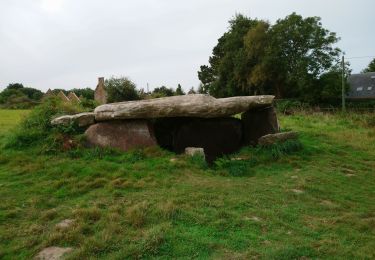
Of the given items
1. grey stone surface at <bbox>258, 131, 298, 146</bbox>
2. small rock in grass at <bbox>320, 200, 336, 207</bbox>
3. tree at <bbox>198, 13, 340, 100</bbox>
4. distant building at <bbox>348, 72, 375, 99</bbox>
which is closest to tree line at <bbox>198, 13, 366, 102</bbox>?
tree at <bbox>198, 13, 340, 100</bbox>

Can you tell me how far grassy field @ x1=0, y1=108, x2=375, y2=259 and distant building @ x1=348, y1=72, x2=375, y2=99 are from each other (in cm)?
3651

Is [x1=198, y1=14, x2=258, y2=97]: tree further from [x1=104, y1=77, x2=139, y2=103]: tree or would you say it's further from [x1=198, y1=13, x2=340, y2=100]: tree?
[x1=104, y1=77, x2=139, y2=103]: tree

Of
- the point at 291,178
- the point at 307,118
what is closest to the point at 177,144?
the point at 291,178

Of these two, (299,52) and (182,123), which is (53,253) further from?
(299,52)

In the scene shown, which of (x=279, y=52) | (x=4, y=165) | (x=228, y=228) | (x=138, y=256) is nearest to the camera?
(x=138, y=256)

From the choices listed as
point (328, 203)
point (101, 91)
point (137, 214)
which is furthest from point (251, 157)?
point (101, 91)

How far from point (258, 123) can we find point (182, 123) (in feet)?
7.17

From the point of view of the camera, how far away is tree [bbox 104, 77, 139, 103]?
23266 mm

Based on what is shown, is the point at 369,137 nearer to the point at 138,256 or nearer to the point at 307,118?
the point at 307,118

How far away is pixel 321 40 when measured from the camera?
1372 inches

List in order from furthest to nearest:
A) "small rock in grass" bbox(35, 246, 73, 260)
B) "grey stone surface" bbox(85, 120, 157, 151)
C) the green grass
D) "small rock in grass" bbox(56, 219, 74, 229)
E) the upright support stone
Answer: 1. the green grass
2. the upright support stone
3. "grey stone surface" bbox(85, 120, 157, 151)
4. "small rock in grass" bbox(56, 219, 74, 229)
5. "small rock in grass" bbox(35, 246, 73, 260)

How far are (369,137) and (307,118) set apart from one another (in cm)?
569

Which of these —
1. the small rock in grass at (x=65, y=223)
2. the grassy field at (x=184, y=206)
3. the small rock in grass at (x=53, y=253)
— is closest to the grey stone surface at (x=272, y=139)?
the grassy field at (x=184, y=206)

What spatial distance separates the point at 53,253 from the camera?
14.0ft
